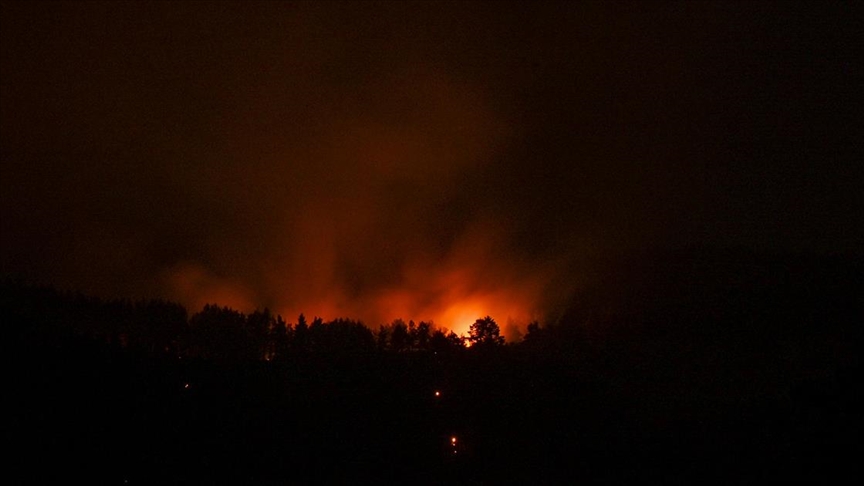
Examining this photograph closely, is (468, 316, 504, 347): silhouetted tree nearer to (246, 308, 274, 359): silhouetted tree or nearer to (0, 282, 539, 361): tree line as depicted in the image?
(0, 282, 539, 361): tree line

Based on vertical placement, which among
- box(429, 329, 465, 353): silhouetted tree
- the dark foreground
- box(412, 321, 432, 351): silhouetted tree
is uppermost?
box(412, 321, 432, 351): silhouetted tree

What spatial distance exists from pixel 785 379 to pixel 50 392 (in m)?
40.3

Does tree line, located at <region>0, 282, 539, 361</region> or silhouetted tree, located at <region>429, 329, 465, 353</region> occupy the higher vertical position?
tree line, located at <region>0, 282, 539, 361</region>

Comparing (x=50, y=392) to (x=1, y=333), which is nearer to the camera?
(x=50, y=392)

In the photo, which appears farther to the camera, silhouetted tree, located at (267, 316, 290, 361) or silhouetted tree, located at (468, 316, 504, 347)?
silhouetted tree, located at (267, 316, 290, 361)

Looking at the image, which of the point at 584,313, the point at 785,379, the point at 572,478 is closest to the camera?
the point at 572,478

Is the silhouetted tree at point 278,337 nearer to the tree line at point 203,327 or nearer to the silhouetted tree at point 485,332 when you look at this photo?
the tree line at point 203,327

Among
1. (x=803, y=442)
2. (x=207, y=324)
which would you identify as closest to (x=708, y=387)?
(x=803, y=442)

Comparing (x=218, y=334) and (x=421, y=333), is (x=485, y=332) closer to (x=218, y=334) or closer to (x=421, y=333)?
(x=421, y=333)

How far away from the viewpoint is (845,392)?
2731 centimetres

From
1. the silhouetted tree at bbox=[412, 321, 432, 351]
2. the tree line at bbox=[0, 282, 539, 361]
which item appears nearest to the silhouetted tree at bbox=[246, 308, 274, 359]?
the tree line at bbox=[0, 282, 539, 361]

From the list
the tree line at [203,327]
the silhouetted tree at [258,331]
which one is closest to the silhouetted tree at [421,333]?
the tree line at [203,327]

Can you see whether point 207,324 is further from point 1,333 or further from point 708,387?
point 708,387

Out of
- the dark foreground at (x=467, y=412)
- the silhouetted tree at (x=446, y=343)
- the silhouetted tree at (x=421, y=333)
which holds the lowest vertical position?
the dark foreground at (x=467, y=412)
